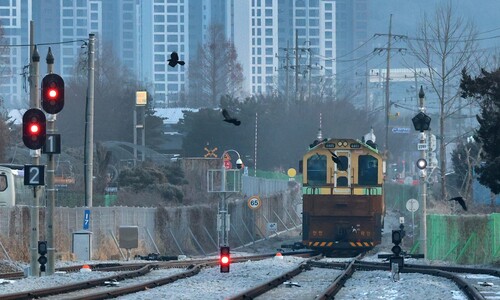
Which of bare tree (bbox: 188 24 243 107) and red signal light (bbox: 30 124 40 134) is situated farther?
→ bare tree (bbox: 188 24 243 107)

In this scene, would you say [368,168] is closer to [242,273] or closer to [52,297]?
[242,273]

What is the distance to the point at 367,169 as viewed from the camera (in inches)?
1716

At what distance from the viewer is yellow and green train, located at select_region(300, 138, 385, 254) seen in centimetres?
4331

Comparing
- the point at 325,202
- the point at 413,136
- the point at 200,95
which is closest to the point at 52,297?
the point at 325,202

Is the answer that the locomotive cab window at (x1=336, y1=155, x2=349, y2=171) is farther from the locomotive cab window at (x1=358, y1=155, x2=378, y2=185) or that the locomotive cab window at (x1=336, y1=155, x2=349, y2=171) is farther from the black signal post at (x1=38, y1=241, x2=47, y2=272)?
the black signal post at (x1=38, y1=241, x2=47, y2=272)

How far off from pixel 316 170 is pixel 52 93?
16616 mm

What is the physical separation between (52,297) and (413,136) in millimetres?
122062

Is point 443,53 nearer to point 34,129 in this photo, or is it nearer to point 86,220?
point 86,220

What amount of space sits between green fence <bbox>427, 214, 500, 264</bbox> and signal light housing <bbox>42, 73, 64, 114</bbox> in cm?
1348

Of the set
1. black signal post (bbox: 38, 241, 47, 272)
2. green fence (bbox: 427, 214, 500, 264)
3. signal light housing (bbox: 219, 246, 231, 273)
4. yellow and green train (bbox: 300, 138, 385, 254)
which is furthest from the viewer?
yellow and green train (bbox: 300, 138, 385, 254)

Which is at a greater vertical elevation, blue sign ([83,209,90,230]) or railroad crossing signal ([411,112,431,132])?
railroad crossing signal ([411,112,431,132])

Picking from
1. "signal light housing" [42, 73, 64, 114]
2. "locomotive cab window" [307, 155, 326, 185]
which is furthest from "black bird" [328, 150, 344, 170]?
"signal light housing" [42, 73, 64, 114]

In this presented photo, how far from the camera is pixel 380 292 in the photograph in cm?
2630

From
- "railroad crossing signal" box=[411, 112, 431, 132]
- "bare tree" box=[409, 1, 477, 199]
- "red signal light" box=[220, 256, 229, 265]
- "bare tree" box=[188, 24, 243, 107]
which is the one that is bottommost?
"red signal light" box=[220, 256, 229, 265]
